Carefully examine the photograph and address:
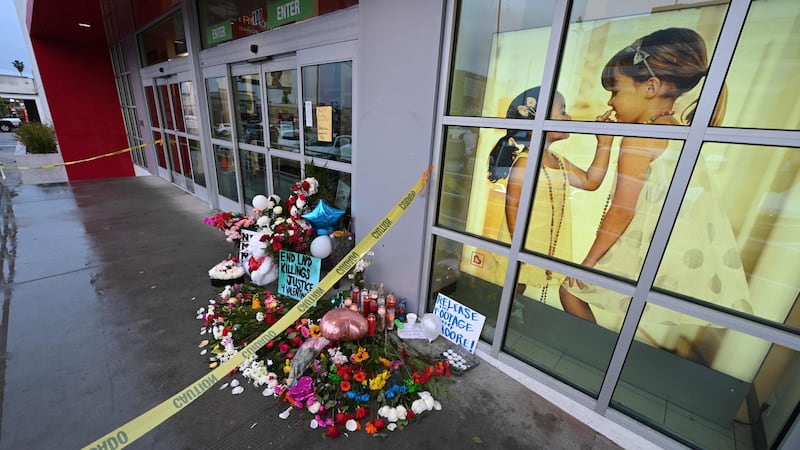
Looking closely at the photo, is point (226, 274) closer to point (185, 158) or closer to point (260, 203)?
point (260, 203)

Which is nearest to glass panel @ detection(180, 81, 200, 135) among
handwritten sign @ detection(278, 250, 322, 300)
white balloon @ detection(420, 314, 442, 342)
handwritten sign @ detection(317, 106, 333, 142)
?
handwritten sign @ detection(317, 106, 333, 142)

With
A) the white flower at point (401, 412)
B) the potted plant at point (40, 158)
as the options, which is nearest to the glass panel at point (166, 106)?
the potted plant at point (40, 158)

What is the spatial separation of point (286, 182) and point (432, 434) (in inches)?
135

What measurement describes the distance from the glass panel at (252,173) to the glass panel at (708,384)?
14.9 feet

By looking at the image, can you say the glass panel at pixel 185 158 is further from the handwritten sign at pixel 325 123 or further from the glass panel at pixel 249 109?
the handwritten sign at pixel 325 123

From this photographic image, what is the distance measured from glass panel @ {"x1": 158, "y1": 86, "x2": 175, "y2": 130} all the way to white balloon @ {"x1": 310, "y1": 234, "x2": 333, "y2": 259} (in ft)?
19.7

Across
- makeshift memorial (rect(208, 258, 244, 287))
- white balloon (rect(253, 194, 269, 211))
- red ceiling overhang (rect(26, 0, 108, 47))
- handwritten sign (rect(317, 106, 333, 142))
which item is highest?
red ceiling overhang (rect(26, 0, 108, 47))

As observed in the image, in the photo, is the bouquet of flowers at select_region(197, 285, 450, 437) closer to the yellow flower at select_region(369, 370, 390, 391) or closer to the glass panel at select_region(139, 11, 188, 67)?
the yellow flower at select_region(369, 370, 390, 391)

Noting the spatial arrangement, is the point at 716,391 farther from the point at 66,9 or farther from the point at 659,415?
the point at 66,9

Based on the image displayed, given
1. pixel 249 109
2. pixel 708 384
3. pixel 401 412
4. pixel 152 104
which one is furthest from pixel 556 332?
pixel 152 104

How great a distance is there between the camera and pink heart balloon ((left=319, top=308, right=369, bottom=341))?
2.29 meters

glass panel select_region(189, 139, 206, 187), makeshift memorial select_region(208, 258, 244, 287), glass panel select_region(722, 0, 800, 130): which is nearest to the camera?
glass panel select_region(722, 0, 800, 130)

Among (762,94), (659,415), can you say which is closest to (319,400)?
(659,415)

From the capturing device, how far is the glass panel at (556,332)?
2.07 metres
